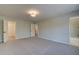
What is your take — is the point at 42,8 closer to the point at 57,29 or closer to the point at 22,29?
the point at 57,29

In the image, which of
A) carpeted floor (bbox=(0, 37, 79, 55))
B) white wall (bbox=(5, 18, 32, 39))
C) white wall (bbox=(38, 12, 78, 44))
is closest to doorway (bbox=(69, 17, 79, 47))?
white wall (bbox=(38, 12, 78, 44))

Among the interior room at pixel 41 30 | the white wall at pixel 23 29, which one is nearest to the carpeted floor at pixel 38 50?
the interior room at pixel 41 30

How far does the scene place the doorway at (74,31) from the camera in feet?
14.0

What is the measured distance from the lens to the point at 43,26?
24.2 ft

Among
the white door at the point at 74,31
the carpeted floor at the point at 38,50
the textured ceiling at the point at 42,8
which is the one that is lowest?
the carpeted floor at the point at 38,50

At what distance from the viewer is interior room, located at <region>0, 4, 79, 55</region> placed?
3250mm

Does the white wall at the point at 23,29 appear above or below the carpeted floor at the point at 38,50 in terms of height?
above

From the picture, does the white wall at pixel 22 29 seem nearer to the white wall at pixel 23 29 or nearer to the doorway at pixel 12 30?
the white wall at pixel 23 29

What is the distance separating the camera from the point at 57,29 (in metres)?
5.80

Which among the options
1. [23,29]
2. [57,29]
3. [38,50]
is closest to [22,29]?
[23,29]

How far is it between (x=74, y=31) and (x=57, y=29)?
1.53 m

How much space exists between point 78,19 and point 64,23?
0.92 m

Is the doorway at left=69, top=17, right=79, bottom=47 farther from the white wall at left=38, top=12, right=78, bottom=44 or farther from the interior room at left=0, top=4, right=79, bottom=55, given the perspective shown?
the white wall at left=38, top=12, right=78, bottom=44
